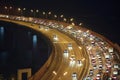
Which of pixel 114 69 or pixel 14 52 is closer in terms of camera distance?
pixel 114 69

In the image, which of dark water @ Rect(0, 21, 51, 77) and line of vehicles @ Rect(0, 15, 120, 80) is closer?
line of vehicles @ Rect(0, 15, 120, 80)

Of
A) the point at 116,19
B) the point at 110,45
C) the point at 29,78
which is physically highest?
the point at 116,19

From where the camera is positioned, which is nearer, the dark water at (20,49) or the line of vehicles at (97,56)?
the line of vehicles at (97,56)

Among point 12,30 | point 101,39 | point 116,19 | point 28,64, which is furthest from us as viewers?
point 116,19

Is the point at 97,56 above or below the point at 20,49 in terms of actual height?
below

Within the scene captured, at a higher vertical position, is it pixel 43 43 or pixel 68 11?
pixel 68 11

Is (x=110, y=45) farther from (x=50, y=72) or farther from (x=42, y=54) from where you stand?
(x=50, y=72)

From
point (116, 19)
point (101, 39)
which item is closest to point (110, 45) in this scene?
point (101, 39)

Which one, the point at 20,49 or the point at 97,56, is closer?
the point at 97,56
